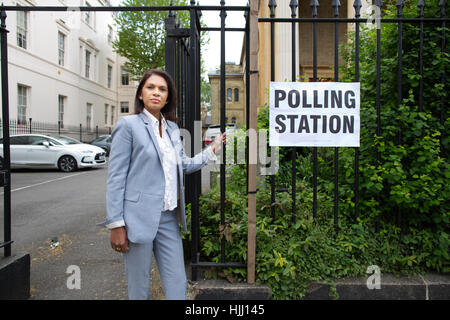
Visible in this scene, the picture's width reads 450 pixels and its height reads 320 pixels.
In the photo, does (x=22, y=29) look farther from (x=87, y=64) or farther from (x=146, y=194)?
(x=146, y=194)

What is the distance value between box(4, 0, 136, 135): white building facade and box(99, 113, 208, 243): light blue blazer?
1814 centimetres

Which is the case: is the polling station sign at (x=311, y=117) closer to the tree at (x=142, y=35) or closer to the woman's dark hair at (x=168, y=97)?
the woman's dark hair at (x=168, y=97)

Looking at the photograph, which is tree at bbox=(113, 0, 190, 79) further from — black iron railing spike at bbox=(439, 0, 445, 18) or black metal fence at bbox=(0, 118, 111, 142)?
black iron railing spike at bbox=(439, 0, 445, 18)

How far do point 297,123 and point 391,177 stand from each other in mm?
991

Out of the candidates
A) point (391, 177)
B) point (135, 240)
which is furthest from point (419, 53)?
point (135, 240)

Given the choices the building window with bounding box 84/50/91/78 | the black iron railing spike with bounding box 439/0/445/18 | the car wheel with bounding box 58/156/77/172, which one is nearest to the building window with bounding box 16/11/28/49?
the building window with bounding box 84/50/91/78

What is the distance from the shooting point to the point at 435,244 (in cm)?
277

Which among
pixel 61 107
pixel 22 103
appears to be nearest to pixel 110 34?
pixel 61 107

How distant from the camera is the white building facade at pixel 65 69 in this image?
17.5m

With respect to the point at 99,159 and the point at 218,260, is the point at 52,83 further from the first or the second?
the point at 218,260

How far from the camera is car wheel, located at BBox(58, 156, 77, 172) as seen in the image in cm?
1216

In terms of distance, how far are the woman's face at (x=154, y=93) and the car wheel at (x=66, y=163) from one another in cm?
1151

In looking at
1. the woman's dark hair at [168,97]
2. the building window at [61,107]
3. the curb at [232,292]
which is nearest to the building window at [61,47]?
the building window at [61,107]

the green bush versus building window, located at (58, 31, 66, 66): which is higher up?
building window, located at (58, 31, 66, 66)
